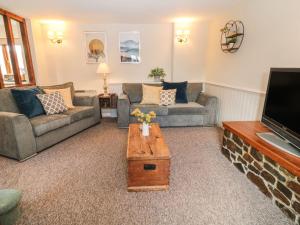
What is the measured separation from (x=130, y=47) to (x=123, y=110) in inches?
66.3

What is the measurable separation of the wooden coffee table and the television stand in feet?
3.38

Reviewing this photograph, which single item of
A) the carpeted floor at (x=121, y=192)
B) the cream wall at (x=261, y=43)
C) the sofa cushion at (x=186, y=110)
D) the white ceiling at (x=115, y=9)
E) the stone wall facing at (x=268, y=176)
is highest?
the white ceiling at (x=115, y=9)

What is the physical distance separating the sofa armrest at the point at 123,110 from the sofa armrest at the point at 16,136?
4.91ft

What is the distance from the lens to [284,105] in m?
1.74

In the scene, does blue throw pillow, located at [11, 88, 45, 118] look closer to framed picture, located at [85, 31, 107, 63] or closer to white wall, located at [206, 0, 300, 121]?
framed picture, located at [85, 31, 107, 63]

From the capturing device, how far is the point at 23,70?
11.9 ft

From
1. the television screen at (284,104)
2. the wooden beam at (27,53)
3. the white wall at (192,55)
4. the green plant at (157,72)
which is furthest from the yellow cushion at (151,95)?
the wooden beam at (27,53)

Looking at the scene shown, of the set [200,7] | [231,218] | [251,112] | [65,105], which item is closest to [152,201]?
[231,218]

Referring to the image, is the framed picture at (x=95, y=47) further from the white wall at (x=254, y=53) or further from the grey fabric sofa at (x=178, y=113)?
the white wall at (x=254, y=53)

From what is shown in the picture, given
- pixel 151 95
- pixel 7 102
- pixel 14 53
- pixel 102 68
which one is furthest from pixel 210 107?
pixel 14 53

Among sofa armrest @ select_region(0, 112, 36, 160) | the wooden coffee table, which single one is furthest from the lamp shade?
the wooden coffee table

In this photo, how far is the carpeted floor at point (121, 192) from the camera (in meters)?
1.48

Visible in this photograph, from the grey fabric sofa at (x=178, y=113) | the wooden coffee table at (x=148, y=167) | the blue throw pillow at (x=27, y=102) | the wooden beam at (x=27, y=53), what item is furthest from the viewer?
the wooden beam at (x=27, y=53)

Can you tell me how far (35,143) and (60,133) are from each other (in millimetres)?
441
